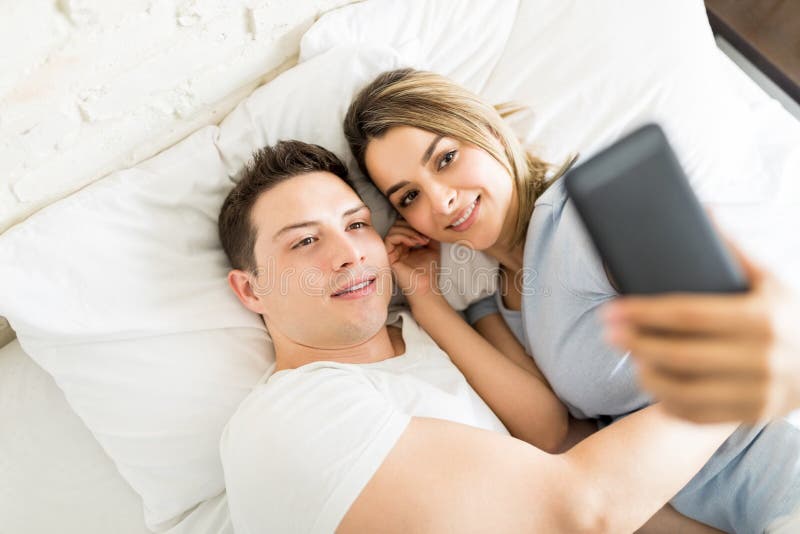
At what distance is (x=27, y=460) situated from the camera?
3.76 feet

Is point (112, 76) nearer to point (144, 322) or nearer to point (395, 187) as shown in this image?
point (144, 322)

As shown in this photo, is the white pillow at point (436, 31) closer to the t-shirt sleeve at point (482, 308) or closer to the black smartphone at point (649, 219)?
the t-shirt sleeve at point (482, 308)

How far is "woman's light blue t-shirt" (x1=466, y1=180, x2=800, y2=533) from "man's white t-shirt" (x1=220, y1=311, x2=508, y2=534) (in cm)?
23

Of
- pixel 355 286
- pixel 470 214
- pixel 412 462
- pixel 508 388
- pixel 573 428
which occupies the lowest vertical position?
pixel 573 428

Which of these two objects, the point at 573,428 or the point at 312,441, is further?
the point at 573,428

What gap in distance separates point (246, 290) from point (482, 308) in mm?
535

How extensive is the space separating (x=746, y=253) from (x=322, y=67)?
0.99m

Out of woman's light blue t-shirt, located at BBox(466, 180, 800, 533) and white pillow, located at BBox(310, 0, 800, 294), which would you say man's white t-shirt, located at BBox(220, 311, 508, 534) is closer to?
woman's light blue t-shirt, located at BBox(466, 180, 800, 533)

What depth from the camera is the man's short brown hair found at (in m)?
1.23

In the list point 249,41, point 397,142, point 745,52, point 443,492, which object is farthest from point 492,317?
point 745,52

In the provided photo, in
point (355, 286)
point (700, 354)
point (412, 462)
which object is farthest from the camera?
point (355, 286)

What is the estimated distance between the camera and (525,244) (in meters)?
1.22

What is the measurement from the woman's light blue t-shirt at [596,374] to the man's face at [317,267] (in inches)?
12.2

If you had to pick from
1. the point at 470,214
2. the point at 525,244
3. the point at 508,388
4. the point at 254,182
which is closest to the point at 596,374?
the point at 508,388
